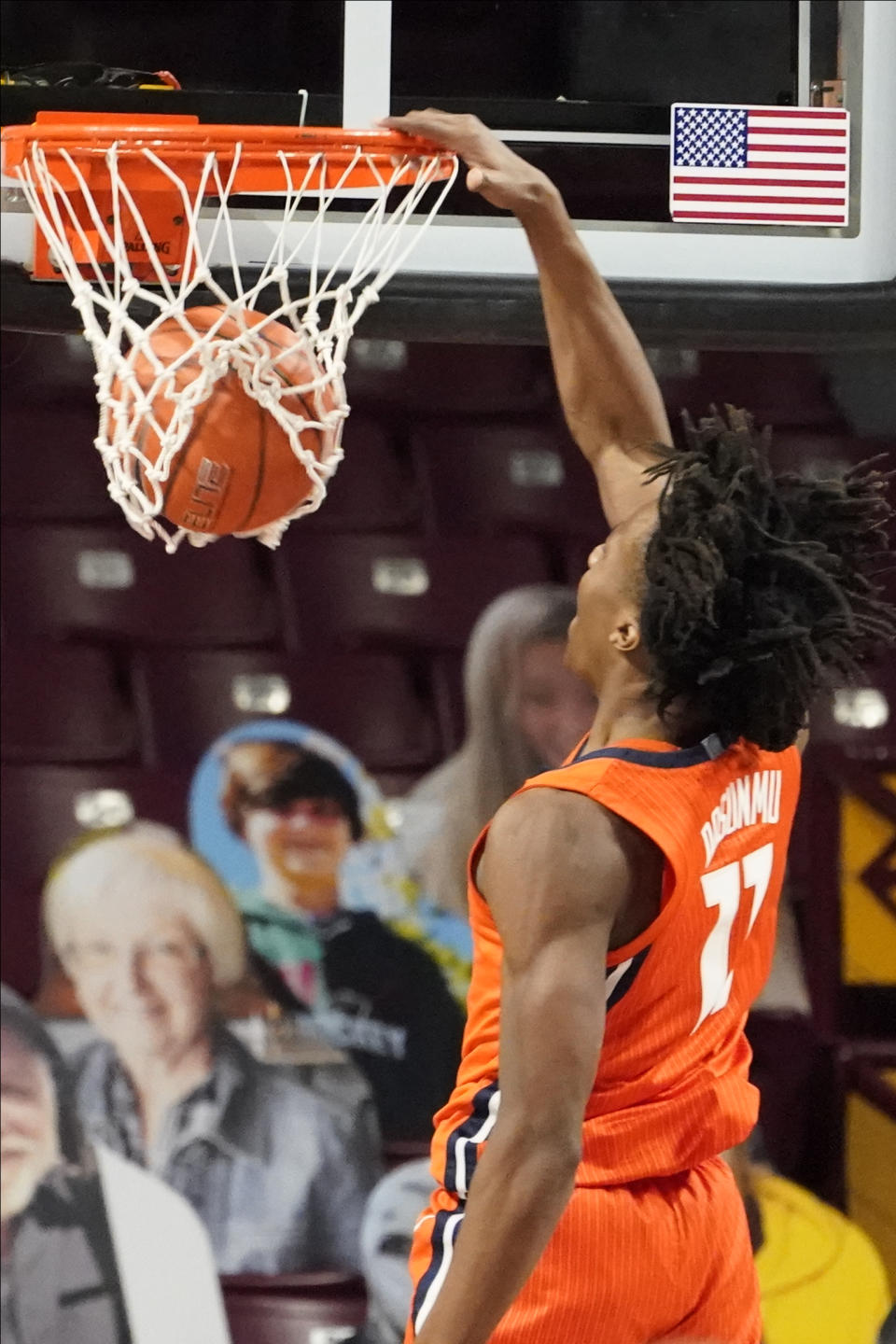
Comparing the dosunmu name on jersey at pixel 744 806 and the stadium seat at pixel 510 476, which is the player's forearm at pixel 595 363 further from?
the stadium seat at pixel 510 476

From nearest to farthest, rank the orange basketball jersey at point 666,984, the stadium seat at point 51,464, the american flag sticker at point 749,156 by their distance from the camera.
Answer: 1. the orange basketball jersey at point 666,984
2. the american flag sticker at point 749,156
3. the stadium seat at point 51,464

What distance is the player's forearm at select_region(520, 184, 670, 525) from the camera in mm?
1948

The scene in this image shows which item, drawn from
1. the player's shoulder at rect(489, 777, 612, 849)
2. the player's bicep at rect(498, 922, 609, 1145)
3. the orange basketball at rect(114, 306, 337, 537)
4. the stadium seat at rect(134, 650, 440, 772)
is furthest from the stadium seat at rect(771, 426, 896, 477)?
the player's bicep at rect(498, 922, 609, 1145)

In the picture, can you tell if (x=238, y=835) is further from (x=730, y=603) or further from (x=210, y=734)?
(x=730, y=603)

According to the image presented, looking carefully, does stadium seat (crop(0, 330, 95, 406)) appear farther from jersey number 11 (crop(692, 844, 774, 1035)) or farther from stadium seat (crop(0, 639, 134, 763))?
jersey number 11 (crop(692, 844, 774, 1035))

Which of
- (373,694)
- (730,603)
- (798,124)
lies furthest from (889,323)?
(730,603)

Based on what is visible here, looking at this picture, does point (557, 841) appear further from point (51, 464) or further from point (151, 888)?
point (51, 464)

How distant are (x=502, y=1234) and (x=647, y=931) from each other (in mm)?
309

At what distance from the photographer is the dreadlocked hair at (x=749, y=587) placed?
1.52m

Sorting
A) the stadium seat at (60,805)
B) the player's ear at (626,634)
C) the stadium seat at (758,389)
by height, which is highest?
the stadium seat at (758,389)

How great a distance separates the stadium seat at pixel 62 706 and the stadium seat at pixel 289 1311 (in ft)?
3.16

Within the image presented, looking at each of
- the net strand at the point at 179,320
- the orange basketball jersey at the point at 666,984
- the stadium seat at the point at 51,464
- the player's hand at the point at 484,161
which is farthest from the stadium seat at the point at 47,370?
the orange basketball jersey at the point at 666,984

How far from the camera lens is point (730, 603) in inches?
60.2

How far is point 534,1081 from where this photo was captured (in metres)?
Result: 1.40
